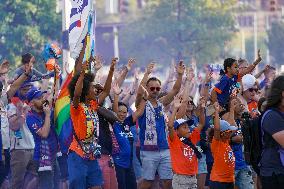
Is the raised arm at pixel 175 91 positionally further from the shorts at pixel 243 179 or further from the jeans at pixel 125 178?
the shorts at pixel 243 179

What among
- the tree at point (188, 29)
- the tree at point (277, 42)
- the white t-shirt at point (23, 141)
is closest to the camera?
the white t-shirt at point (23, 141)

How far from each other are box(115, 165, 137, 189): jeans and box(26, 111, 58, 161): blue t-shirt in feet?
4.25

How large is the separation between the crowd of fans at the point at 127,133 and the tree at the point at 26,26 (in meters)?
20.5

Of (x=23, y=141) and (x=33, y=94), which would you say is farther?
(x=23, y=141)

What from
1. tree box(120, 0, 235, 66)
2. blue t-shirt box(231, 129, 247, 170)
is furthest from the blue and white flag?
tree box(120, 0, 235, 66)

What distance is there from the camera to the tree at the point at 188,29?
69812 millimetres

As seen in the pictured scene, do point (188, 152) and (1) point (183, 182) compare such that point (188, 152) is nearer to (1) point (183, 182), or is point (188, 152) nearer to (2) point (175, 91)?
(1) point (183, 182)

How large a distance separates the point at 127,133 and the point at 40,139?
1324 mm

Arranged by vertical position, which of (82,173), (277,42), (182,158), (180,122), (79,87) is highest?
(277,42)

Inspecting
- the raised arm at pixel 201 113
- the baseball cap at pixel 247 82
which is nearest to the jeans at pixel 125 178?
the raised arm at pixel 201 113

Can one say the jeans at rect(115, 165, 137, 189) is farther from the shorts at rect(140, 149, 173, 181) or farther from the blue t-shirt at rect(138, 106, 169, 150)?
the blue t-shirt at rect(138, 106, 169, 150)

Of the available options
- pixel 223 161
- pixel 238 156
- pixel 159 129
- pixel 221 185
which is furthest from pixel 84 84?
pixel 238 156

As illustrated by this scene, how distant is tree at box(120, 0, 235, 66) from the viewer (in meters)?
69.8

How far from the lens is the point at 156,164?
45.4 feet
